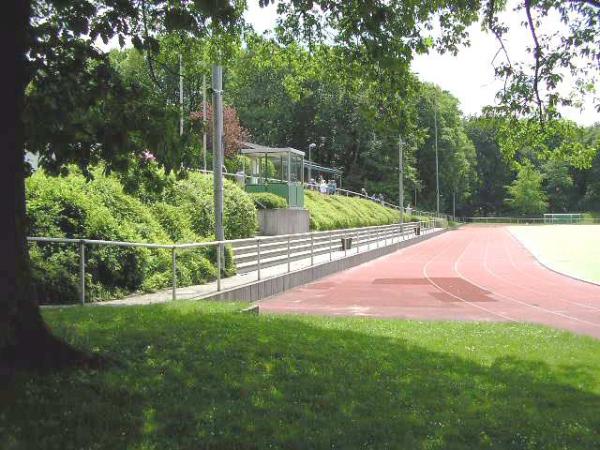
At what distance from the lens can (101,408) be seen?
4.64 meters

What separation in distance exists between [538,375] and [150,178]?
16.1 feet

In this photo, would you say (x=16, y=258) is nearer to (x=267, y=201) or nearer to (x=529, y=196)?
(x=267, y=201)

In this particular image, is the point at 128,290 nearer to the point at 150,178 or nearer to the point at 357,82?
the point at 150,178

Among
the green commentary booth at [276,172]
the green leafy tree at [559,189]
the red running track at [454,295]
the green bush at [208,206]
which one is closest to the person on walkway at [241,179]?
the green commentary booth at [276,172]

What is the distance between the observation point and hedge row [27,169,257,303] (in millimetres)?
9945

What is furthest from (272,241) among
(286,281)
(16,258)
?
(16,258)

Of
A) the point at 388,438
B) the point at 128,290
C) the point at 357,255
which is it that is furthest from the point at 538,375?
the point at 357,255

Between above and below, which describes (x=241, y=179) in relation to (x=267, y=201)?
above

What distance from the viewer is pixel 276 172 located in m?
35.0

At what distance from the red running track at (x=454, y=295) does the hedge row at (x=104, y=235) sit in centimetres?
254

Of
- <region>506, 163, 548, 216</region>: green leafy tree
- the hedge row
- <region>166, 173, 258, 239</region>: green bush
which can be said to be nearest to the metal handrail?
the hedge row

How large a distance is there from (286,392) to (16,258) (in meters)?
2.49

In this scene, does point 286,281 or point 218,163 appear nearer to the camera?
point 218,163

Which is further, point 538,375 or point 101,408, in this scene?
point 538,375
